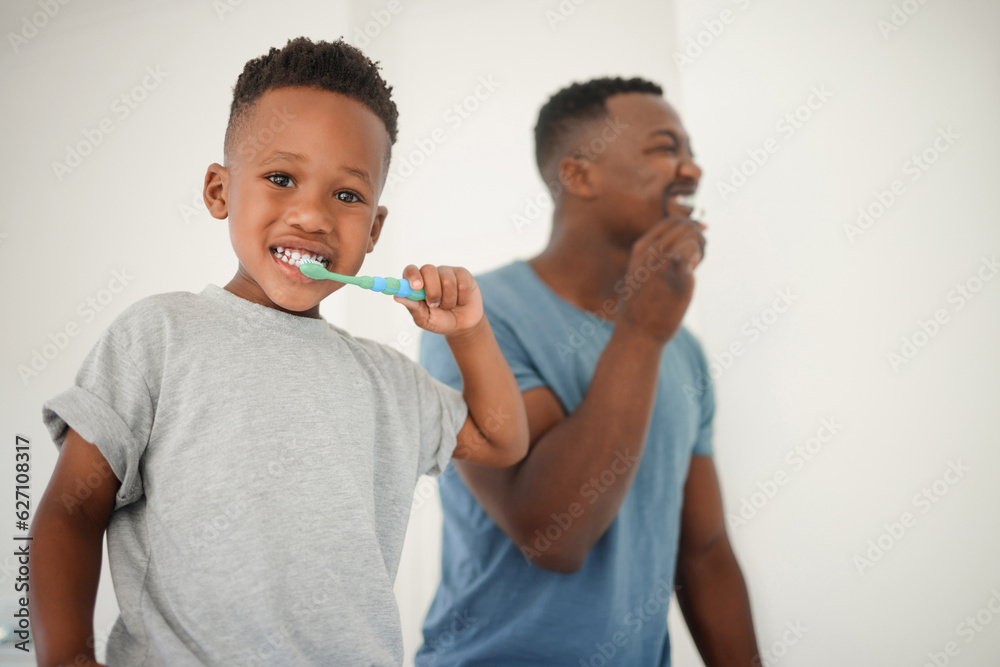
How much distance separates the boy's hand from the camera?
50cm

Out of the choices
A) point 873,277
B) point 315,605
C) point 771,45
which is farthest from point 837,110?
point 315,605

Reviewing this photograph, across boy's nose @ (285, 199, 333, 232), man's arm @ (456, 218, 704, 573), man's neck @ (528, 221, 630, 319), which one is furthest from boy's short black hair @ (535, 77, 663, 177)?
boy's nose @ (285, 199, 333, 232)

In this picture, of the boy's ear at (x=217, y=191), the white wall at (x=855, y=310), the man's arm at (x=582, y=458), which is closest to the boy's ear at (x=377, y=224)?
the boy's ear at (x=217, y=191)

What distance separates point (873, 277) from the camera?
97cm

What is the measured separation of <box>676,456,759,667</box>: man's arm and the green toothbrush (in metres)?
0.52

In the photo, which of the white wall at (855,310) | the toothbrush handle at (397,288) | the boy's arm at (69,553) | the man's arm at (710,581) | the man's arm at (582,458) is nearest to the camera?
the boy's arm at (69,553)

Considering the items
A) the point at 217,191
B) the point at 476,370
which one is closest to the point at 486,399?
the point at 476,370

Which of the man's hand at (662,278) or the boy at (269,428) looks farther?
the man's hand at (662,278)

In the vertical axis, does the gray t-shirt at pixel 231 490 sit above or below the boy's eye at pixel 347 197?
below

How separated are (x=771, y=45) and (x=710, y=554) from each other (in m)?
0.73

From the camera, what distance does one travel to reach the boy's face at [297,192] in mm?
469

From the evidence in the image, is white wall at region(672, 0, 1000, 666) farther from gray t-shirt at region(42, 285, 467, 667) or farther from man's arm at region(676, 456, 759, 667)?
gray t-shirt at region(42, 285, 467, 667)

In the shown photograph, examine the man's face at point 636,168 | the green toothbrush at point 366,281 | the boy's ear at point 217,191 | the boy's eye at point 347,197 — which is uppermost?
the man's face at point 636,168

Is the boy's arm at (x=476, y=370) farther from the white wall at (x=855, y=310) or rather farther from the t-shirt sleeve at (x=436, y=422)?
the white wall at (x=855, y=310)
